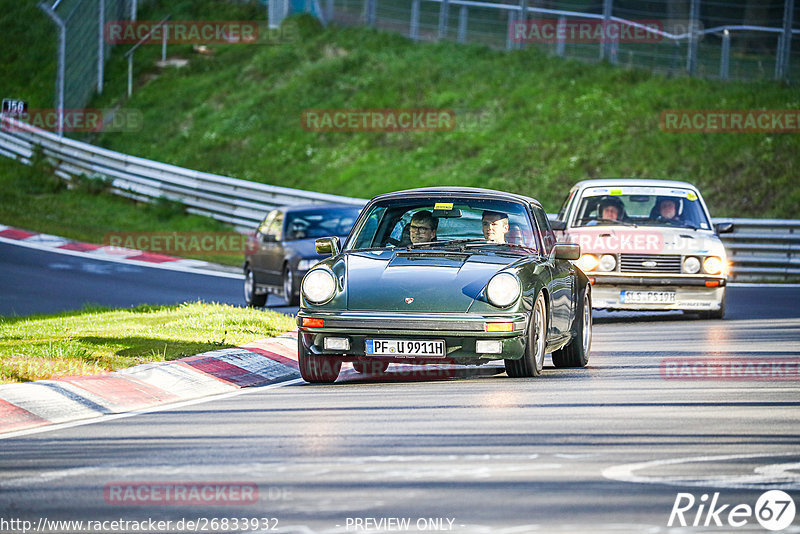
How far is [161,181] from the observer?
112ft

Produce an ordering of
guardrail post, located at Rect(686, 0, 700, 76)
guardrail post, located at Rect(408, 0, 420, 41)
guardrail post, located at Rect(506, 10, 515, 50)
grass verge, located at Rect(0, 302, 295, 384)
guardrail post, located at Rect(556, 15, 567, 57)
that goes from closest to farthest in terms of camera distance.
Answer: grass verge, located at Rect(0, 302, 295, 384), guardrail post, located at Rect(686, 0, 700, 76), guardrail post, located at Rect(556, 15, 567, 57), guardrail post, located at Rect(506, 10, 515, 50), guardrail post, located at Rect(408, 0, 420, 41)

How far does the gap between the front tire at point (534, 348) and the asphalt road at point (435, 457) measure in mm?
135

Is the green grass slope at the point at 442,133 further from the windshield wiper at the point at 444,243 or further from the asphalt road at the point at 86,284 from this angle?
the windshield wiper at the point at 444,243

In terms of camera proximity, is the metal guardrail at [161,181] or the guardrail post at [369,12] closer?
the metal guardrail at [161,181]

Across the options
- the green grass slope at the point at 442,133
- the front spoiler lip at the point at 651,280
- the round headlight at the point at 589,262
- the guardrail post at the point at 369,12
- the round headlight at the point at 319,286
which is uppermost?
the guardrail post at the point at 369,12

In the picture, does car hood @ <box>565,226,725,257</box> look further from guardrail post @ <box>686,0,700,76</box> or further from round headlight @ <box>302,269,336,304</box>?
guardrail post @ <box>686,0,700,76</box>

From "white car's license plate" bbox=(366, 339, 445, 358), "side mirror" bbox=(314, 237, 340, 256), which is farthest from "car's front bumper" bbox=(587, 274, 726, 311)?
"white car's license plate" bbox=(366, 339, 445, 358)

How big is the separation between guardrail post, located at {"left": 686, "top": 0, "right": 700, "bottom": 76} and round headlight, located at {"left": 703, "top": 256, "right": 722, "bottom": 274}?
17.2 m

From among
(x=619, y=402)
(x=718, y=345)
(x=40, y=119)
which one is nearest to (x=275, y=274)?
(x=718, y=345)

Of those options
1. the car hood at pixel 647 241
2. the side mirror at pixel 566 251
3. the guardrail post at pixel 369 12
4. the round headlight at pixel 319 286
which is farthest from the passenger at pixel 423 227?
the guardrail post at pixel 369 12

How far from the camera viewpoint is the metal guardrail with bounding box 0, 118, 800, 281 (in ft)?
80.6

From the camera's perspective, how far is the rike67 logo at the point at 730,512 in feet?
18.7

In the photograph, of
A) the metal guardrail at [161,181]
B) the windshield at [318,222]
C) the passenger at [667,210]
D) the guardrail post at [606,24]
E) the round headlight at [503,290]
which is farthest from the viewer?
the guardrail post at [606,24]

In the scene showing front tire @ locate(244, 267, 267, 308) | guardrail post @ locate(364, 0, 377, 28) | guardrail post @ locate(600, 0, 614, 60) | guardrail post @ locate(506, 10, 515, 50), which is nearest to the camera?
front tire @ locate(244, 267, 267, 308)
